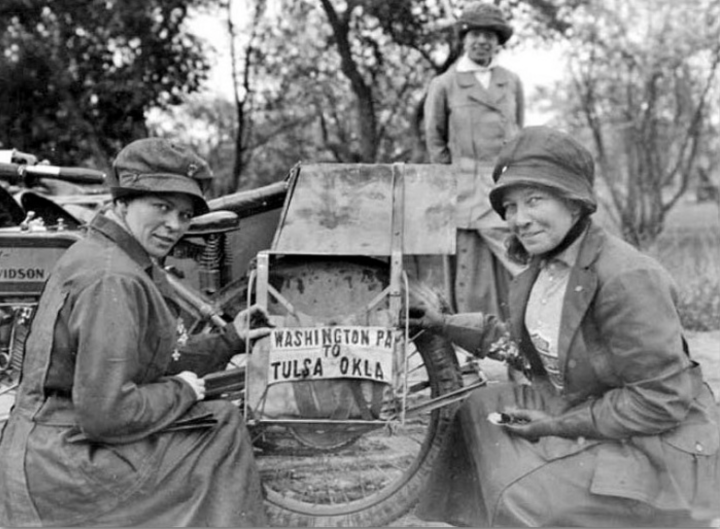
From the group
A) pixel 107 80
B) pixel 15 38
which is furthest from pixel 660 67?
pixel 15 38

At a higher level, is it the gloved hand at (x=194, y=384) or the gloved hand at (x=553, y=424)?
the gloved hand at (x=194, y=384)

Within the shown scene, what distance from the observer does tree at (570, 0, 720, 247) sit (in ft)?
38.4

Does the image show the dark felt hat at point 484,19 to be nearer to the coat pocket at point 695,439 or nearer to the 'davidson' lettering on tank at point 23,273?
the 'davidson' lettering on tank at point 23,273

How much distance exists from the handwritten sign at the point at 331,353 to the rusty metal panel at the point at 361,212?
0.28m

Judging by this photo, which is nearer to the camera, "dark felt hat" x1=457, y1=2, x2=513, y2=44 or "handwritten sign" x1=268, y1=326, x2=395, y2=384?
"handwritten sign" x1=268, y1=326, x2=395, y2=384

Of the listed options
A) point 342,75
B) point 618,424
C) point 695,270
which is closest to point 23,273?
point 618,424

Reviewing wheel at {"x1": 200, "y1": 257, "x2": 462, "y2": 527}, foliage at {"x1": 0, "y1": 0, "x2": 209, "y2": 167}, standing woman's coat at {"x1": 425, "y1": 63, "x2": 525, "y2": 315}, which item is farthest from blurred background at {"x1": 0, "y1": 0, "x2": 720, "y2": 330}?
wheel at {"x1": 200, "y1": 257, "x2": 462, "y2": 527}

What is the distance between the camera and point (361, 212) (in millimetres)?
3221

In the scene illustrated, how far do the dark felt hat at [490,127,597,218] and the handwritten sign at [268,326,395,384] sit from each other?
799 mm

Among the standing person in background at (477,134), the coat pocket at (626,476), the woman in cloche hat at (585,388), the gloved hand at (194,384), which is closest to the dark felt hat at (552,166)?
the woman in cloche hat at (585,388)

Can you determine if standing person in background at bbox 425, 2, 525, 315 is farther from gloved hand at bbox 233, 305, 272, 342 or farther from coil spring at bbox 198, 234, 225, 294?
gloved hand at bbox 233, 305, 272, 342

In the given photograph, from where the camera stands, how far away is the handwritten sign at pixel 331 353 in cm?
315

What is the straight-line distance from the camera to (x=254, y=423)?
10.5ft

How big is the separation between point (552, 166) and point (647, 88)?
10528mm
